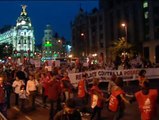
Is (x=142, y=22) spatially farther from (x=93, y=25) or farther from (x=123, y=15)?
(x=93, y=25)

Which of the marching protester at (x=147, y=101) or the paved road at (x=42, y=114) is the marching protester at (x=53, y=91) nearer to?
the paved road at (x=42, y=114)

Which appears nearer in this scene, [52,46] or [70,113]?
[70,113]

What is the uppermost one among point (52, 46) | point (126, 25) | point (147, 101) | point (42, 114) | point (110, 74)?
point (52, 46)

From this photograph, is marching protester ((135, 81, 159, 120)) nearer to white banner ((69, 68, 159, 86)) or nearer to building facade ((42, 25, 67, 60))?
white banner ((69, 68, 159, 86))

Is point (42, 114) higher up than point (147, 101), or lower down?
lower down

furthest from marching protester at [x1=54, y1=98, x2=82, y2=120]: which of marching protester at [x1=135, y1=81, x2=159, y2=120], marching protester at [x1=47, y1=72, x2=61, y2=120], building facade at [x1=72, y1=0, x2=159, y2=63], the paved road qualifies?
building facade at [x1=72, y1=0, x2=159, y2=63]

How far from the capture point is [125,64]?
30344 millimetres

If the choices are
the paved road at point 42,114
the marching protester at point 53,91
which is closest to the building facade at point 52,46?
the paved road at point 42,114

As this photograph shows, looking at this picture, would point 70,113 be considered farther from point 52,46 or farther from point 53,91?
point 52,46

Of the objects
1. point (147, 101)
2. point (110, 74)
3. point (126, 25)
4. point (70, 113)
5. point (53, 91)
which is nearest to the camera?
point (70, 113)

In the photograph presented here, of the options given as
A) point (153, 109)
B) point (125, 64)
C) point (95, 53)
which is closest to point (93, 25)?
point (95, 53)

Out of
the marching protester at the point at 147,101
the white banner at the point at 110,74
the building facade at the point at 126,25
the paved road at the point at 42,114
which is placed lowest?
the paved road at the point at 42,114

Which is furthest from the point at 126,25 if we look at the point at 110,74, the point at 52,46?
the point at 52,46

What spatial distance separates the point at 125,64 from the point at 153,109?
2112cm
